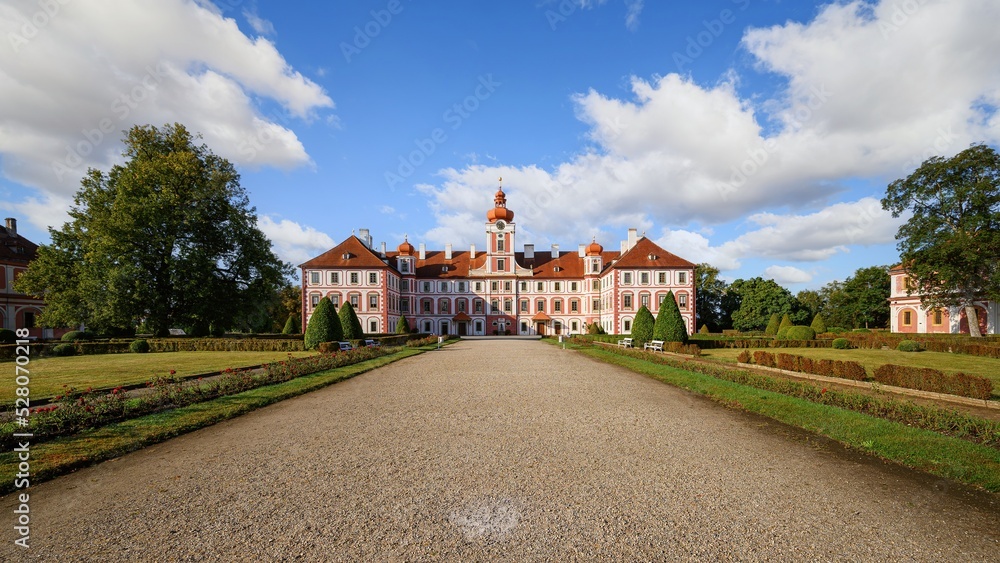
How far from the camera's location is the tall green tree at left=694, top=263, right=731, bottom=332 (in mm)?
61750

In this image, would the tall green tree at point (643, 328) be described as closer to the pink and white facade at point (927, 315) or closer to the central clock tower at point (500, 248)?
the pink and white facade at point (927, 315)

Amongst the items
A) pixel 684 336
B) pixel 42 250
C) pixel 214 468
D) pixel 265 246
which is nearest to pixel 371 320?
pixel 265 246

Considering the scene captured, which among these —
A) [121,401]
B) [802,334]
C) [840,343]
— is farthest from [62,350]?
[840,343]

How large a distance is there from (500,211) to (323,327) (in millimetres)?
38893

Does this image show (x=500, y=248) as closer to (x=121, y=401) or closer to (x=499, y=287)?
(x=499, y=287)

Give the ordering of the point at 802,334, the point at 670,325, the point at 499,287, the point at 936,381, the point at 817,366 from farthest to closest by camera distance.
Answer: the point at 499,287
the point at 802,334
the point at 670,325
the point at 817,366
the point at 936,381

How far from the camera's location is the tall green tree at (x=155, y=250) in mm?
27969

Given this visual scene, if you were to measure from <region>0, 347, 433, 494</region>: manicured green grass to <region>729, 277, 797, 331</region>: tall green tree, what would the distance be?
5734cm

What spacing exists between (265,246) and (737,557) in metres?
36.7

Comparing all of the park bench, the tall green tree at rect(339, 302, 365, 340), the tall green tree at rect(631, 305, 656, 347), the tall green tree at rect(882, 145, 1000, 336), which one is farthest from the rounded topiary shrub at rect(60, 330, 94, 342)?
the tall green tree at rect(882, 145, 1000, 336)

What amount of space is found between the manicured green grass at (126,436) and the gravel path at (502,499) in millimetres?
369

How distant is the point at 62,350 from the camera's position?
984 inches

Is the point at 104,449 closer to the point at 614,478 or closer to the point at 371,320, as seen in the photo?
the point at 614,478

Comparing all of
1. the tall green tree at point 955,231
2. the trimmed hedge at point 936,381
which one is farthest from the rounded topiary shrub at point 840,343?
the trimmed hedge at point 936,381
